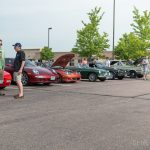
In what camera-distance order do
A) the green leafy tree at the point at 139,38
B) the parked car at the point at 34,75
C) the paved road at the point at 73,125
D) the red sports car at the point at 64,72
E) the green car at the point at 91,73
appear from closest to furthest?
1. the paved road at the point at 73,125
2. the parked car at the point at 34,75
3. the red sports car at the point at 64,72
4. the green car at the point at 91,73
5. the green leafy tree at the point at 139,38

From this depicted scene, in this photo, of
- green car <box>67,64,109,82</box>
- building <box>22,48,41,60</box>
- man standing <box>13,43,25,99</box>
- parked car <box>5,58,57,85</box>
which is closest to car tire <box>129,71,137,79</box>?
green car <box>67,64,109,82</box>

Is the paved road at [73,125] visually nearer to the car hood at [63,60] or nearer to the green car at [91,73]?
the car hood at [63,60]

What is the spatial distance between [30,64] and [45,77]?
126 cm

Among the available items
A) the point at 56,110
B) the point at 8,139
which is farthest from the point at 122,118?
the point at 8,139

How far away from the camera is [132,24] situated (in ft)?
141

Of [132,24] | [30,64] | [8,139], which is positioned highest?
[132,24]

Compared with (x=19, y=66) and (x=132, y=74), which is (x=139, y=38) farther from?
(x=19, y=66)

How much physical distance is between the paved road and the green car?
35.5ft

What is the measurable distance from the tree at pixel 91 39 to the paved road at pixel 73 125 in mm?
31729

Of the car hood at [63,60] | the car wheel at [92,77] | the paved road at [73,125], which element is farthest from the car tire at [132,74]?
the paved road at [73,125]

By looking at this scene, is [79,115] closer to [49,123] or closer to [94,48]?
[49,123]

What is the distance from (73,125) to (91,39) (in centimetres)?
3609

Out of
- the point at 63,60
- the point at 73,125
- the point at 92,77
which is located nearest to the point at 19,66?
the point at 73,125

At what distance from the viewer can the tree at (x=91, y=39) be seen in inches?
1674
